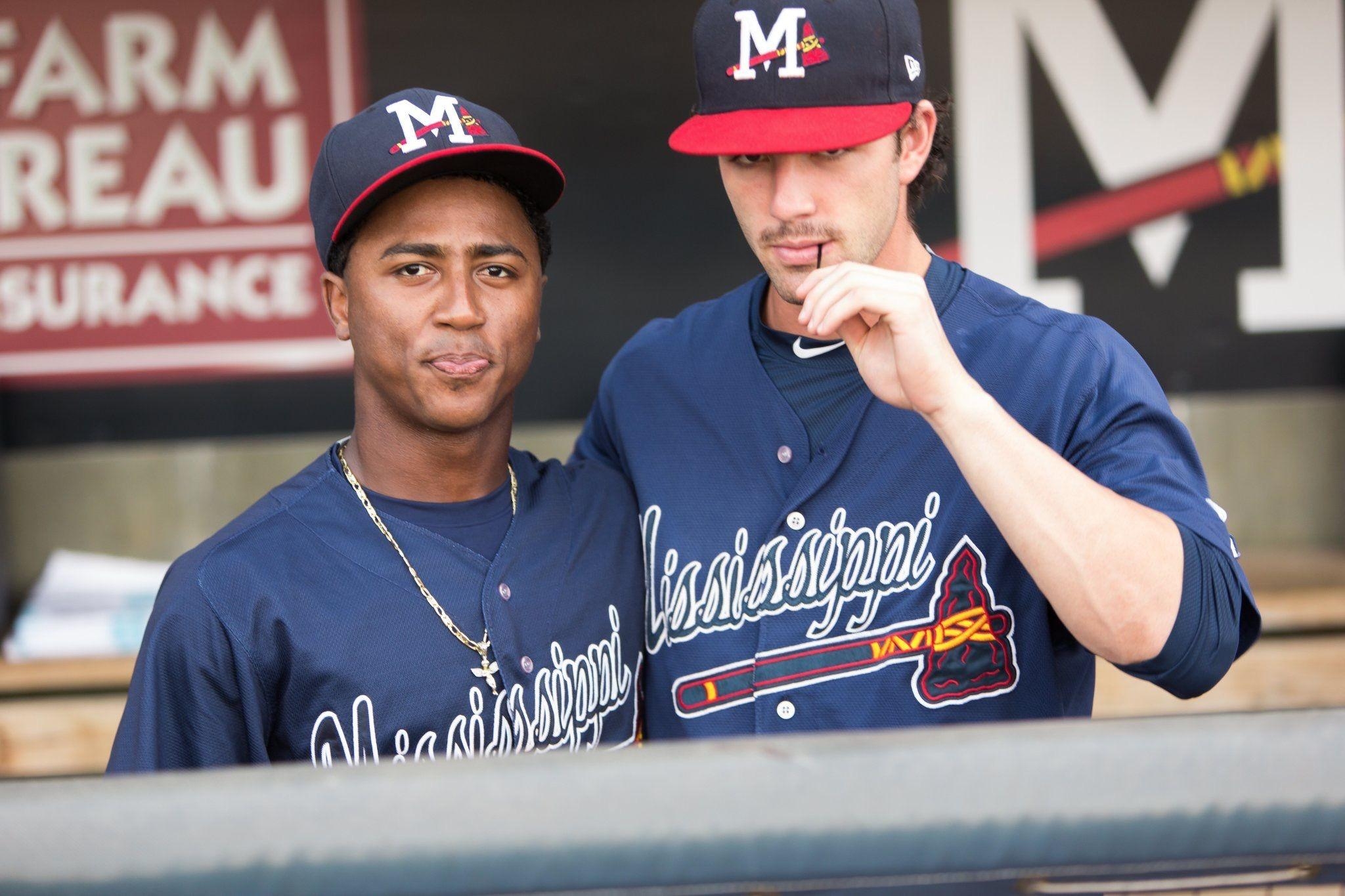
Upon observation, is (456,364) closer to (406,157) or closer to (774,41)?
(406,157)

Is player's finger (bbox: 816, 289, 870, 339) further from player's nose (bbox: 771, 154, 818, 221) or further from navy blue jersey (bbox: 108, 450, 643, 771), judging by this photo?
navy blue jersey (bbox: 108, 450, 643, 771)

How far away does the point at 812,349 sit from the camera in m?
1.61

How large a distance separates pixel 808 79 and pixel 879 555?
518 millimetres

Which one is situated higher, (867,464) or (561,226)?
(561,226)

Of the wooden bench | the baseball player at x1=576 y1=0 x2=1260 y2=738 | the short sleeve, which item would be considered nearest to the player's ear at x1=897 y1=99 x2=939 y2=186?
the baseball player at x1=576 y1=0 x2=1260 y2=738

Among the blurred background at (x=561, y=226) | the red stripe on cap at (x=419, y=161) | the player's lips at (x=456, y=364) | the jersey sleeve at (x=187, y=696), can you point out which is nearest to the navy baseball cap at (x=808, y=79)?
the red stripe on cap at (x=419, y=161)

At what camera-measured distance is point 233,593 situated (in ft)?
4.45

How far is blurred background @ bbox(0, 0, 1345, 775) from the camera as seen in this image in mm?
3109

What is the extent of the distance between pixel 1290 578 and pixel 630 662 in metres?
2.19

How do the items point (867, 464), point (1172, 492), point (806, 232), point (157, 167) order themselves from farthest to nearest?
point (157, 167) < point (867, 464) < point (806, 232) < point (1172, 492)

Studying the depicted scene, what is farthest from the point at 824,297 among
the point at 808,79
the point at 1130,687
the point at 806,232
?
the point at 1130,687

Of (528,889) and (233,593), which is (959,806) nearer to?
(528,889)

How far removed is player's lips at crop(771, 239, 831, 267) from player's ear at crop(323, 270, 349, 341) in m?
0.49

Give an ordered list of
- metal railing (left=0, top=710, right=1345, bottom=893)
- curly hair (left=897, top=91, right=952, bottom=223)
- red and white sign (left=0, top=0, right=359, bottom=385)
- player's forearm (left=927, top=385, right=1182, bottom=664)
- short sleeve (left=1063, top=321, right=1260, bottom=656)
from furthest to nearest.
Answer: red and white sign (left=0, top=0, right=359, bottom=385), curly hair (left=897, top=91, right=952, bottom=223), short sleeve (left=1063, top=321, right=1260, bottom=656), player's forearm (left=927, top=385, right=1182, bottom=664), metal railing (left=0, top=710, right=1345, bottom=893)
